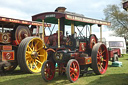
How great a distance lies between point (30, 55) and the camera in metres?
7.23

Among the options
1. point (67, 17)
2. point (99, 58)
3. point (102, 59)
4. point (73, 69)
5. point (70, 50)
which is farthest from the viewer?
point (102, 59)

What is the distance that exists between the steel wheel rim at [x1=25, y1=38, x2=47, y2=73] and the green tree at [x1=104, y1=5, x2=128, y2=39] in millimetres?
22007

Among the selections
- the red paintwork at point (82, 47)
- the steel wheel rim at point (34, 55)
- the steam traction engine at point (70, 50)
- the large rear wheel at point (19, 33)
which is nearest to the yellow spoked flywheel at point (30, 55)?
the steel wheel rim at point (34, 55)

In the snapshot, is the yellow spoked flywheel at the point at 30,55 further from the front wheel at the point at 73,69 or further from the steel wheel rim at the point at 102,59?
the steel wheel rim at the point at 102,59

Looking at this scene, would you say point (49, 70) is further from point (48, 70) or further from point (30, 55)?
point (30, 55)

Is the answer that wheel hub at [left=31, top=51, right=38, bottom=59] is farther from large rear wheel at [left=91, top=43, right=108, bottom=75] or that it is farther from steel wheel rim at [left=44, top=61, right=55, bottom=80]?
large rear wheel at [left=91, top=43, right=108, bottom=75]

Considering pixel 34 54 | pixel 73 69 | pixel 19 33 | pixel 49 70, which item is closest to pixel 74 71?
pixel 73 69

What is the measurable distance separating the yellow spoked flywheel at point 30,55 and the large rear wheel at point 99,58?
1.96 m

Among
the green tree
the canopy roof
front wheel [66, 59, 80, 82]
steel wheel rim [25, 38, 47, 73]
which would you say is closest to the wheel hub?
steel wheel rim [25, 38, 47, 73]

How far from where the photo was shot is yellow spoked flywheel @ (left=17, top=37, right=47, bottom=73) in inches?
269

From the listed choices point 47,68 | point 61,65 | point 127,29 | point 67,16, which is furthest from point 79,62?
point 127,29

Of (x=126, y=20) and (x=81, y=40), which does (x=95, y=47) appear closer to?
(x=81, y=40)

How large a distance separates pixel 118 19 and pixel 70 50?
936 inches

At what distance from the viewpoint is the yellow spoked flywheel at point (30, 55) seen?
6.82 m
